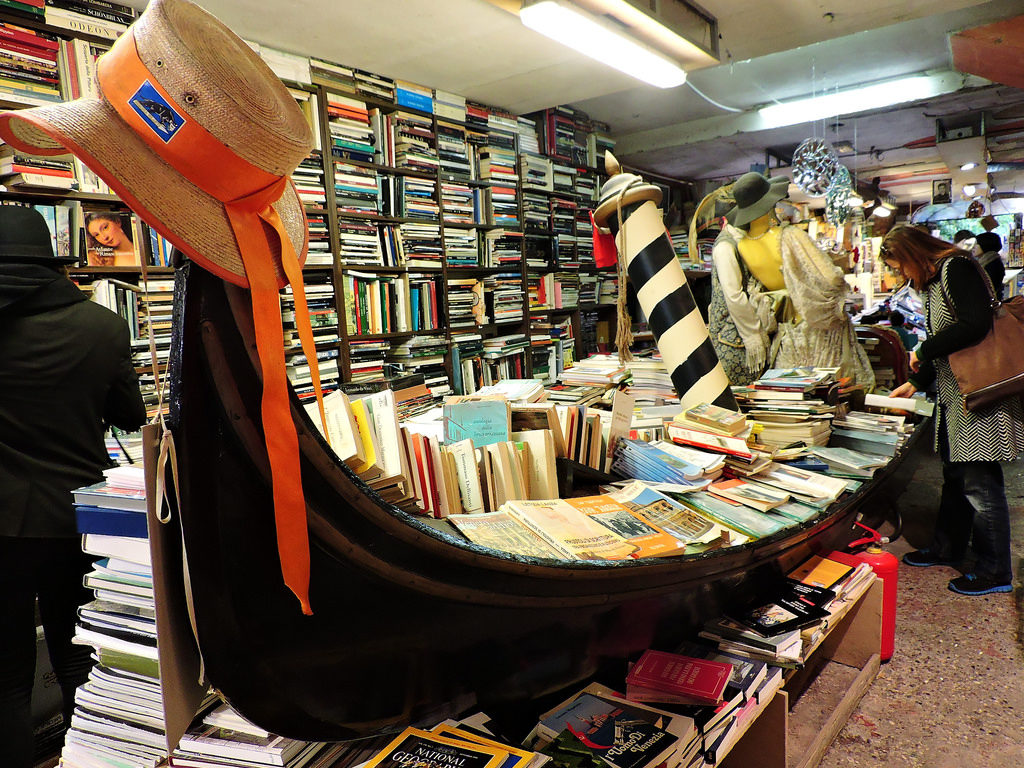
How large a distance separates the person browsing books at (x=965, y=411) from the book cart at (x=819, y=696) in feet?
3.36

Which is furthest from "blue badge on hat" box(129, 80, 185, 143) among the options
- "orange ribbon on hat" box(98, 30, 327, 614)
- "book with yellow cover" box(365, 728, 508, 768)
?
"book with yellow cover" box(365, 728, 508, 768)

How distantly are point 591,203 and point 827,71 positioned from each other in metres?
2.21

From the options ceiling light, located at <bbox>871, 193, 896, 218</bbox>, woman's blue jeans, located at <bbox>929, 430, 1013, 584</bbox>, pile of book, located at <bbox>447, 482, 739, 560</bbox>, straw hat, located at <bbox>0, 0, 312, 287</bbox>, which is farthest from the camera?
ceiling light, located at <bbox>871, 193, 896, 218</bbox>

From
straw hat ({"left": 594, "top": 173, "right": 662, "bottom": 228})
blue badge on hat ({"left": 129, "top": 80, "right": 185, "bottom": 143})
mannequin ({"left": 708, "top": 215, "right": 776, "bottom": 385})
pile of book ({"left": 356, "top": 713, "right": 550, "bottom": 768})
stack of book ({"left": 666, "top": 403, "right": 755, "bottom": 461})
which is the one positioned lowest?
pile of book ({"left": 356, "top": 713, "right": 550, "bottom": 768})

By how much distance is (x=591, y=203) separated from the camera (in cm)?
622

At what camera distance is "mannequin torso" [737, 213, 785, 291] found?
3701mm

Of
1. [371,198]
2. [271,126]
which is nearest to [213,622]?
[271,126]

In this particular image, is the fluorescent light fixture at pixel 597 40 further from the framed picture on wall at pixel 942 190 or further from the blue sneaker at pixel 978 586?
the framed picture on wall at pixel 942 190

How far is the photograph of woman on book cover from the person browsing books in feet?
11.6

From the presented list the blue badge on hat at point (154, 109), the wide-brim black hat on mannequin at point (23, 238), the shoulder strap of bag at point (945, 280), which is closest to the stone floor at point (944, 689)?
the shoulder strap of bag at point (945, 280)

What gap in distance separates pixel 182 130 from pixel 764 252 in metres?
3.52

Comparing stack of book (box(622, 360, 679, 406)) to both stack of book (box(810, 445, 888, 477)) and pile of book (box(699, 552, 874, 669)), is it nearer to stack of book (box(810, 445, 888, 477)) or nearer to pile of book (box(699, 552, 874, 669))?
stack of book (box(810, 445, 888, 477))

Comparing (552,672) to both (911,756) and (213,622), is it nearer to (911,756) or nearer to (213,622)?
(213,622)

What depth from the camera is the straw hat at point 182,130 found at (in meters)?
0.71
